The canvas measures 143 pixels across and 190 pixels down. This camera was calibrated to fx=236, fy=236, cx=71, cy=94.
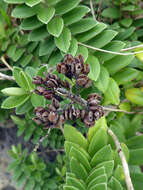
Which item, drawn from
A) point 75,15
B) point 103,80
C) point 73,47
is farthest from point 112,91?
point 75,15

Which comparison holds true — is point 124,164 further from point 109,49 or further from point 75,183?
point 109,49

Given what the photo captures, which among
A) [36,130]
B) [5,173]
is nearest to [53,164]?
[36,130]

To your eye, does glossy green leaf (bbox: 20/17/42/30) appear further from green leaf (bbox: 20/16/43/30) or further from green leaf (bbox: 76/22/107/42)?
green leaf (bbox: 76/22/107/42)

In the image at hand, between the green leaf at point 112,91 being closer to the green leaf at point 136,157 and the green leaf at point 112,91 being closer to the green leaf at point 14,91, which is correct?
the green leaf at point 136,157

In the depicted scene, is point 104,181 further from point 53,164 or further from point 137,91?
point 53,164

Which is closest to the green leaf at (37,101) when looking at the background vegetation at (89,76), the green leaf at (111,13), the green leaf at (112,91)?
the background vegetation at (89,76)

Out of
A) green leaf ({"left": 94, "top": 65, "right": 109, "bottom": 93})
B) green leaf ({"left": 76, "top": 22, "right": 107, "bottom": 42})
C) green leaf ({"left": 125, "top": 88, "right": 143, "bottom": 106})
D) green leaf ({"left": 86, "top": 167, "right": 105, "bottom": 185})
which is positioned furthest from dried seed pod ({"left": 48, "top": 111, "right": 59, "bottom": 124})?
green leaf ({"left": 125, "top": 88, "right": 143, "bottom": 106})
